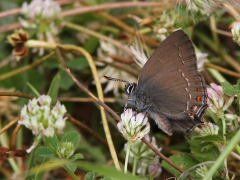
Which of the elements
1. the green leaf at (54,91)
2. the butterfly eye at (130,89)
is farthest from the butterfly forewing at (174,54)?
the green leaf at (54,91)

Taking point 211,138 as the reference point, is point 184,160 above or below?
below

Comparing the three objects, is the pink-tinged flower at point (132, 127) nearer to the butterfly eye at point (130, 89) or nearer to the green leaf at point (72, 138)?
the green leaf at point (72, 138)

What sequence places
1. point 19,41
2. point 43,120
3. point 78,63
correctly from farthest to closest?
point 78,63
point 19,41
point 43,120

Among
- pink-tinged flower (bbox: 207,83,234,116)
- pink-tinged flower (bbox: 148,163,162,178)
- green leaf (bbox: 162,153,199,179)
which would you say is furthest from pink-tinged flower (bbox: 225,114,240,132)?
pink-tinged flower (bbox: 148,163,162,178)

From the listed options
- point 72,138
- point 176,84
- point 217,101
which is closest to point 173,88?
point 176,84

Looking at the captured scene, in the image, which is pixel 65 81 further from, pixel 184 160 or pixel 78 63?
pixel 184 160

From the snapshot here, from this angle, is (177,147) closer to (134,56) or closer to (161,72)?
(134,56)
